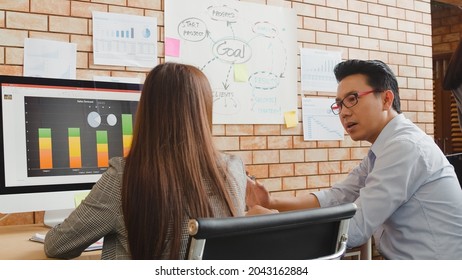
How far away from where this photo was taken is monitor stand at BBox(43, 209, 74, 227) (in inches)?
72.4

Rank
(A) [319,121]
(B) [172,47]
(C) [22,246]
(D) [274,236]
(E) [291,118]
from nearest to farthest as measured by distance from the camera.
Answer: (D) [274,236] < (C) [22,246] < (B) [172,47] < (E) [291,118] < (A) [319,121]

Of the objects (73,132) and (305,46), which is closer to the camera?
(73,132)

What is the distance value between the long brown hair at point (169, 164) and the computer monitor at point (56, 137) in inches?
25.9

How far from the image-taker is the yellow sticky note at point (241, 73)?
249 centimetres

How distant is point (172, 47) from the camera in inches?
90.9

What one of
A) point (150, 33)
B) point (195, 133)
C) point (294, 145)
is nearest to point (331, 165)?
point (294, 145)

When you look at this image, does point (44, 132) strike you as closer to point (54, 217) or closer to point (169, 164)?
point (54, 217)

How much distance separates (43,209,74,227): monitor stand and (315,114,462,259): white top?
105 centimetres

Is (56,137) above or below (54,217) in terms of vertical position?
above

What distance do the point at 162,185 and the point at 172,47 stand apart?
1316mm

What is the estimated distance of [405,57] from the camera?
3.09 metres

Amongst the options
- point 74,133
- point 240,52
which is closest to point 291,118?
point 240,52
